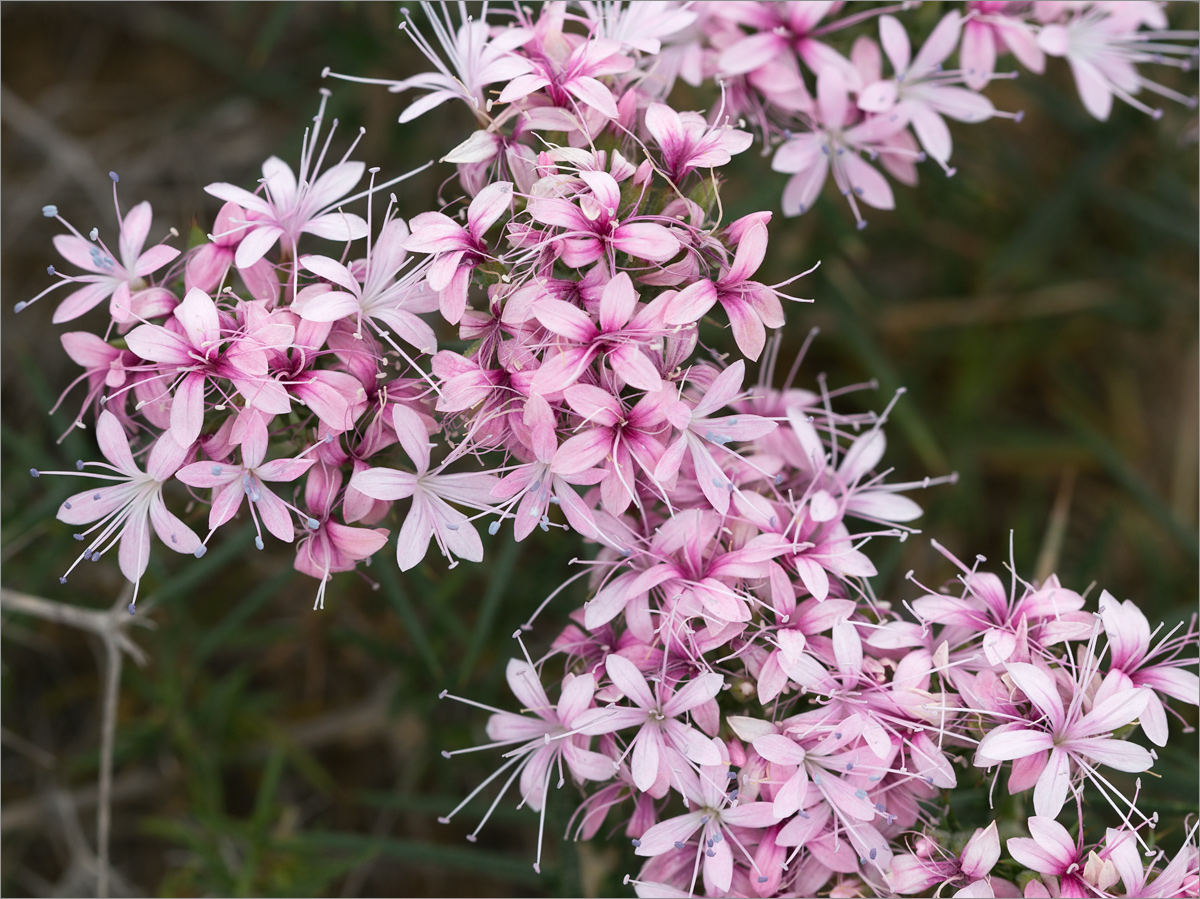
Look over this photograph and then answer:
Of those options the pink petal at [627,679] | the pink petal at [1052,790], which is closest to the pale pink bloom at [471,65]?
the pink petal at [627,679]

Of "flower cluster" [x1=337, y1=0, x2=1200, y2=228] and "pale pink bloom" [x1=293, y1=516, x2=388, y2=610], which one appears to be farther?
"flower cluster" [x1=337, y1=0, x2=1200, y2=228]

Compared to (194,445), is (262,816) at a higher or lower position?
lower

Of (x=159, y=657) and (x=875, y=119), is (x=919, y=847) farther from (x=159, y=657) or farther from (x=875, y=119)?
(x=159, y=657)

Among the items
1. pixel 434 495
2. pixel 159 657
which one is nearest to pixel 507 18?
pixel 434 495

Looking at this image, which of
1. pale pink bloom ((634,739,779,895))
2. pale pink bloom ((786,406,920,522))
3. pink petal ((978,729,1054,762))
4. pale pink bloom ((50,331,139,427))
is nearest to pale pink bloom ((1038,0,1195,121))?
pale pink bloom ((786,406,920,522))

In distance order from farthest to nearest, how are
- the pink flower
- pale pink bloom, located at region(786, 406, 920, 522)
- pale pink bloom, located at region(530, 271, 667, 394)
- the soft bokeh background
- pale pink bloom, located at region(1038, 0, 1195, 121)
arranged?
the soft bokeh background → pale pink bloom, located at region(1038, 0, 1195, 121) → pale pink bloom, located at region(786, 406, 920, 522) → the pink flower → pale pink bloom, located at region(530, 271, 667, 394)

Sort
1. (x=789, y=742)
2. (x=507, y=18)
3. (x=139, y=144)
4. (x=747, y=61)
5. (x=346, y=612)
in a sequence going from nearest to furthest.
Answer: (x=789, y=742)
(x=747, y=61)
(x=507, y=18)
(x=346, y=612)
(x=139, y=144)

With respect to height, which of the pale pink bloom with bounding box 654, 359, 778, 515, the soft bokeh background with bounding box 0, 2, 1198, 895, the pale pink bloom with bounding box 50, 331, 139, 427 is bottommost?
the soft bokeh background with bounding box 0, 2, 1198, 895

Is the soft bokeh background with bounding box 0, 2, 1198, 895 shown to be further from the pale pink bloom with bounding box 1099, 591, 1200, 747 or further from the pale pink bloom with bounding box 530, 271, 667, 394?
the pale pink bloom with bounding box 530, 271, 667, 394
